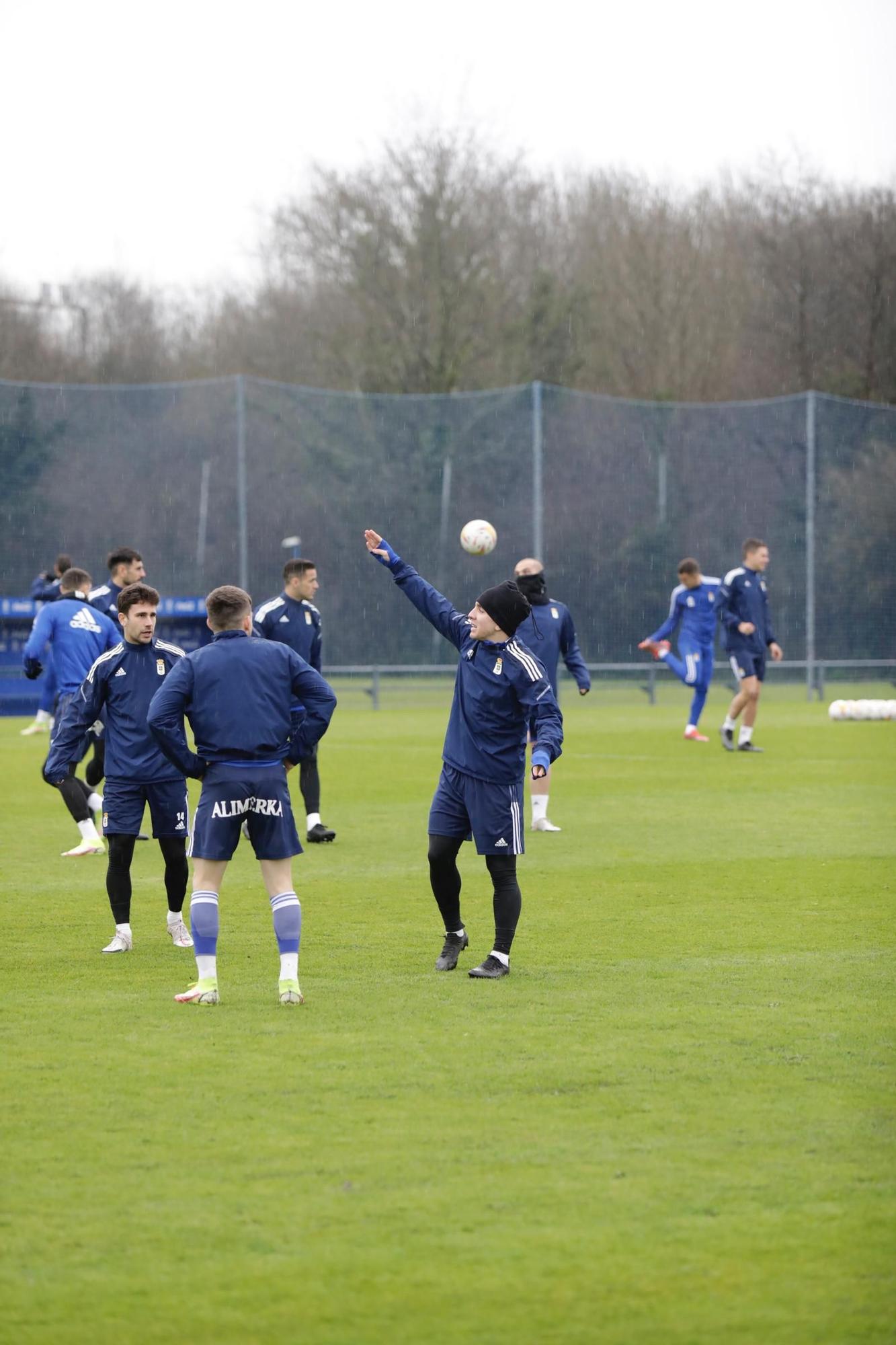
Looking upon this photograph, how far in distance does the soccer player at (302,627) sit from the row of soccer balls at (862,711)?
566 inches

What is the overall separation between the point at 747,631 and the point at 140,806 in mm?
11628

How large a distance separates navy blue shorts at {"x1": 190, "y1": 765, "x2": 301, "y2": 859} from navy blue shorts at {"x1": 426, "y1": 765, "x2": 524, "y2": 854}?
0.87m

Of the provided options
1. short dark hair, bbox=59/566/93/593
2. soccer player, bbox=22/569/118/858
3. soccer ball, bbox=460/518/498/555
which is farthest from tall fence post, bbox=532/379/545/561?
soccer player, bbox=22/569/118/858

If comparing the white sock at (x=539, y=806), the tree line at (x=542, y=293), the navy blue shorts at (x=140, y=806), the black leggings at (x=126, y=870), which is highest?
the tree line at (x=542, y=293)

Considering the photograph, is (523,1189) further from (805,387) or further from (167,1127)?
(805,387)

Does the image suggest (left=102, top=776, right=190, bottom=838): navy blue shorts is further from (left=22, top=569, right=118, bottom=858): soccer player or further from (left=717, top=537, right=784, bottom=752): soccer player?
(left=717, top=537, right=784, bottom=752): soccer player

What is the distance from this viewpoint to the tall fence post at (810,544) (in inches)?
1183

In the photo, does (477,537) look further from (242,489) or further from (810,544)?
(810,544)

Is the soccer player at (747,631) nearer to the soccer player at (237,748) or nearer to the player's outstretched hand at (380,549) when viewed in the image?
the player's outstretched hand at (380,549)

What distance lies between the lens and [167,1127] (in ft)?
16.1

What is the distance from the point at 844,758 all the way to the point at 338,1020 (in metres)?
12.9

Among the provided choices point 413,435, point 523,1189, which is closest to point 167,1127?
point 523,1189

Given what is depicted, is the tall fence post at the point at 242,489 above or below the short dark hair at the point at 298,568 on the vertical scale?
above

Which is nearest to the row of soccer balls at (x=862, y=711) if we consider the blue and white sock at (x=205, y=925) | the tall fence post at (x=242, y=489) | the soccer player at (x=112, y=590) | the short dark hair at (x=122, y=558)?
the tall fence post at (x=242, y=489)
